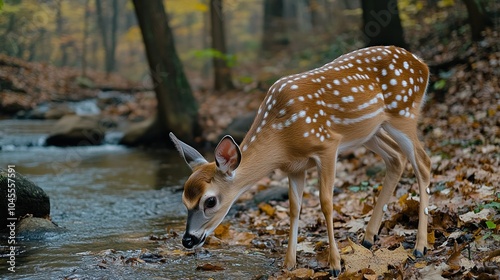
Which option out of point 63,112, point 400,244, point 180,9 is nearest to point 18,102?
point 63,112

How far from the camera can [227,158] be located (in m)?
4.43

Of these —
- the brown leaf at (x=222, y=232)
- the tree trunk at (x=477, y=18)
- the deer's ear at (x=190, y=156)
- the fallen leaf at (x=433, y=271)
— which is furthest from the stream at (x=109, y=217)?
the tree trunk at (x=477, y=18)

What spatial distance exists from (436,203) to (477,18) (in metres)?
8.00

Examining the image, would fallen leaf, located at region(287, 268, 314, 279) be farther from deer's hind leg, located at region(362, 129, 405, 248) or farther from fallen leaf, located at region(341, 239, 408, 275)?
deer's hind leg, located at region(362, 129, 405, 248)

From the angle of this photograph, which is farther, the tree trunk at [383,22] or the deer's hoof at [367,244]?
the tree trunk at [383,22]

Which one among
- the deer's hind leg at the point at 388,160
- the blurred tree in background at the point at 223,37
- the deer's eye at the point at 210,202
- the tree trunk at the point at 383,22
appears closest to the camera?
the deer's eye at the point at 210,202

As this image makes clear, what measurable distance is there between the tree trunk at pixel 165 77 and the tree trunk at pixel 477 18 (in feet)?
21.8

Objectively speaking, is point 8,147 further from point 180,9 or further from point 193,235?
point 180,9

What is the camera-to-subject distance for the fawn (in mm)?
4492

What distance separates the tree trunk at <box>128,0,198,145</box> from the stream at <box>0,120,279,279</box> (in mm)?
768

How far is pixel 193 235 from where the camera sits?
173 inches

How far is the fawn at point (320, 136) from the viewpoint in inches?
177

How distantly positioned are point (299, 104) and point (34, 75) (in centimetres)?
2173

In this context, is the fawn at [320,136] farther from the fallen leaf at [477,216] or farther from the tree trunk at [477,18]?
the tree trunk at [477,18]
